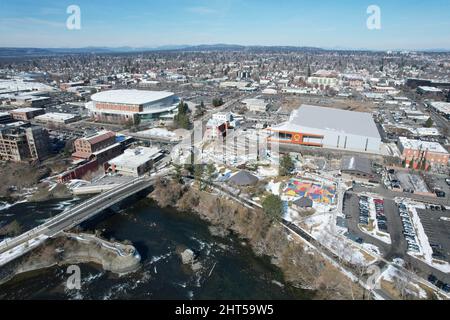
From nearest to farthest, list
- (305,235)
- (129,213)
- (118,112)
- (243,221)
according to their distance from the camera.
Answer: (305,235)
(243,221)
(129,213)
(118,112)

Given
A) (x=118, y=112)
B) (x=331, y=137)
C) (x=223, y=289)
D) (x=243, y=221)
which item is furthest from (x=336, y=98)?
(x=223, y=289)

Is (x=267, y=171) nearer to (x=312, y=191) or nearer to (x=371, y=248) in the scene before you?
(x=312, y=191)

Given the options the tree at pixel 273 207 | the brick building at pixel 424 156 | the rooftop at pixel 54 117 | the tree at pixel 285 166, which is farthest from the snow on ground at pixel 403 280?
the rooftop at pixel 54 117

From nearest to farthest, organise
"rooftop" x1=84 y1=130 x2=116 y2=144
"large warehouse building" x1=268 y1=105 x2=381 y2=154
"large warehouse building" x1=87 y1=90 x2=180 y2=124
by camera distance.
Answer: "rooftop" x1=84 y1=130 x2=116 y2=144, "large warehouse building" x1=268 y1=105 x2=381 y2=154, "large warehouse building" x1=87 y1=90 x2=180 y2=124

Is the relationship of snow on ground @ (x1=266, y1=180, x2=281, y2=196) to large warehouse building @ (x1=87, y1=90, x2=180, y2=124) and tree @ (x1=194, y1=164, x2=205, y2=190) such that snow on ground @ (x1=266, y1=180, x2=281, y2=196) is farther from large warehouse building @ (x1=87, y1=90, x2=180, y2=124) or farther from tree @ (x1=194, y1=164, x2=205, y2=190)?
large warehouse building @ (x1=87, y1=90, x2=180, y2=124)

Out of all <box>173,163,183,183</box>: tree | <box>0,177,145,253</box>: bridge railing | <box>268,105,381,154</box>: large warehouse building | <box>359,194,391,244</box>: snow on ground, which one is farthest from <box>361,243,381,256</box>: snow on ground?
<box>0,177,145,253</box>: bridge railing

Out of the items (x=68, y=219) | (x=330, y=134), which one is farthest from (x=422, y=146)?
(x=68, y=219)
